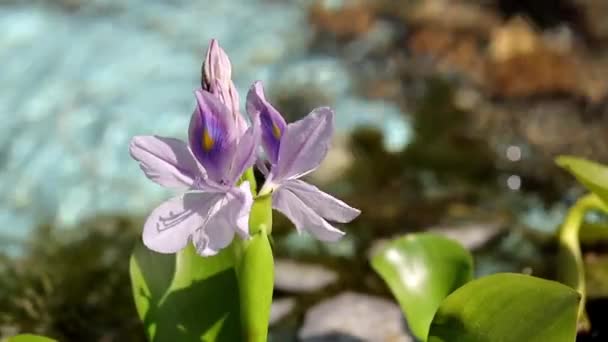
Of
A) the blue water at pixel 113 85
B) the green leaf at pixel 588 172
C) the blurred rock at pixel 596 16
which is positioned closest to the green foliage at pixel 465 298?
the green leaf at pixel 588 172

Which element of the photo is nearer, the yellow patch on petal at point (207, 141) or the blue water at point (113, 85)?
the yellow patch on petal at point (207, 141)

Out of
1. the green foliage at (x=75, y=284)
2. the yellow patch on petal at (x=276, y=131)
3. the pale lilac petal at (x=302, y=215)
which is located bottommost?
the green foliage at (x=75, y=284)

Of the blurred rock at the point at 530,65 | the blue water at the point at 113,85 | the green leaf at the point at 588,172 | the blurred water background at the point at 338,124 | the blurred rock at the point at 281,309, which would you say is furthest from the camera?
the blurred rock at the point at 530,65

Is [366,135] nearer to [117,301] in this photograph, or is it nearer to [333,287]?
[333,287]

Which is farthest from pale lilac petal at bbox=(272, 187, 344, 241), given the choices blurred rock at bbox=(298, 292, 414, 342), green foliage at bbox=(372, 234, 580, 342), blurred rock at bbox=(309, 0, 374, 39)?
blurred rock at bbox=(309, 0, 374, 39)

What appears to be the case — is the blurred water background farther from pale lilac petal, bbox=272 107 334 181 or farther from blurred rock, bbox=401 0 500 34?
pale lilac petal, bbox=272 107 334 181

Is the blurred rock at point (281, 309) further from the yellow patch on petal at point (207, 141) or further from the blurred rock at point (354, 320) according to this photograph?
the yellow patch on petal at point (207, 141)

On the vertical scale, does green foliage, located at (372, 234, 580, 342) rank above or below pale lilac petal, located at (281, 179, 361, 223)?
below
